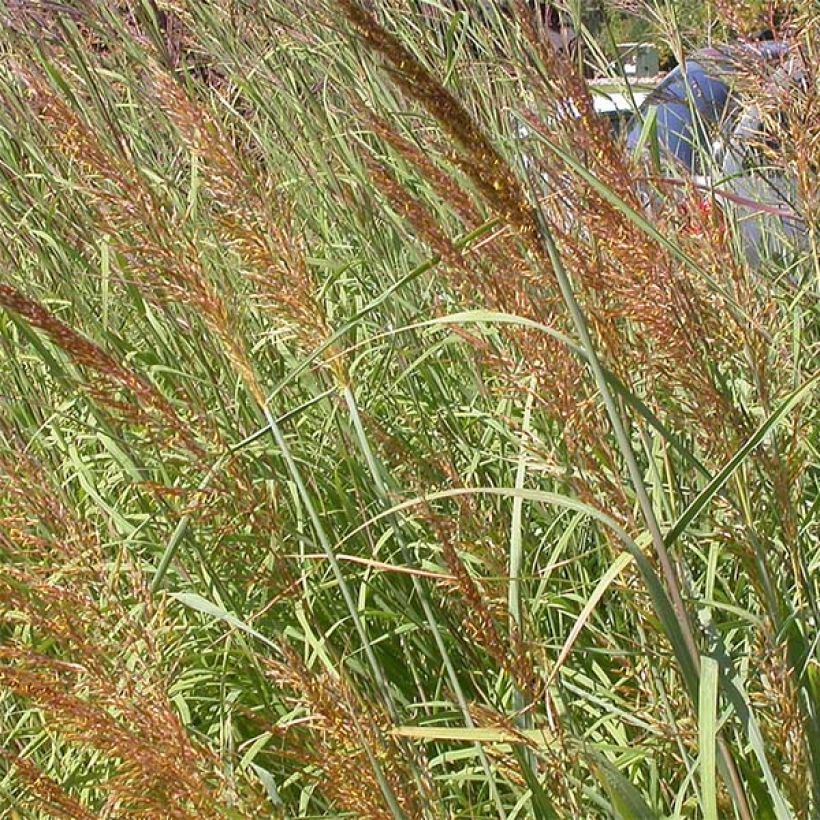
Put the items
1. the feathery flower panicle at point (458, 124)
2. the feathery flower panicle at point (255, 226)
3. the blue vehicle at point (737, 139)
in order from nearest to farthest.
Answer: the feathery flower panicle at point (458, 124) < the feathery flower panicle at point (255, 226) < the blue vehicle at point (737, 139)

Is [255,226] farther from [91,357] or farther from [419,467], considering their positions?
[419,467]

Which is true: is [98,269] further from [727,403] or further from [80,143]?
[727,403]

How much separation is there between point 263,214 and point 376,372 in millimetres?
1092

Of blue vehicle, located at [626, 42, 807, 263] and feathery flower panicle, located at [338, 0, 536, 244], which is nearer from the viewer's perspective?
feathery flower panicle, located at [338, 0, 536, 244]

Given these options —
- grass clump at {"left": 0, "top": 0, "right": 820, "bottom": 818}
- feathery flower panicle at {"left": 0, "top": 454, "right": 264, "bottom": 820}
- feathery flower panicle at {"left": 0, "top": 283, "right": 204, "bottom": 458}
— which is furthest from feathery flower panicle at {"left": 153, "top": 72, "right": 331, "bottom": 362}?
feathery flower panicle at {"left": 0, "top": 454, "right": 264, "bottom": 820}

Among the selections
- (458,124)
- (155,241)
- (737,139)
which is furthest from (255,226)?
(737,139)

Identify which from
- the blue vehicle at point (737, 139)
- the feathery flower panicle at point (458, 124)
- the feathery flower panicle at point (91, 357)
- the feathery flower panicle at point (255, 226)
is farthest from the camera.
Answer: the blue vehicle at point (737, 139)

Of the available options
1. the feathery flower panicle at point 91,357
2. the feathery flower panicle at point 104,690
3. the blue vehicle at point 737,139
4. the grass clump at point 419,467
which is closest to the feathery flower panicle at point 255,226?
the grass clump at point 419,467

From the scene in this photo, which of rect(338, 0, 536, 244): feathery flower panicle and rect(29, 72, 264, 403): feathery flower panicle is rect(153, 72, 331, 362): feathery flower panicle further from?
rect(338, 0, 536, 244): feathery flower panicle

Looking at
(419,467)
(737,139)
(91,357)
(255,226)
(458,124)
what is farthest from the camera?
(737,139)

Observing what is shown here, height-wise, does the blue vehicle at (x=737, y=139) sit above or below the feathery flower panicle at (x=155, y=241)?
below

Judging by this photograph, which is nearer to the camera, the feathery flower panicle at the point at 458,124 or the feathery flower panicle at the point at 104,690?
the feathery flower panicle at the point at 458,124

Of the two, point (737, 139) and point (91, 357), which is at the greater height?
point (91, 357)

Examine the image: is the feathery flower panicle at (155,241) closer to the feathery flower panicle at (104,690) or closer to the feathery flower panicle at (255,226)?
the feathery flower panicle at (255,226)
